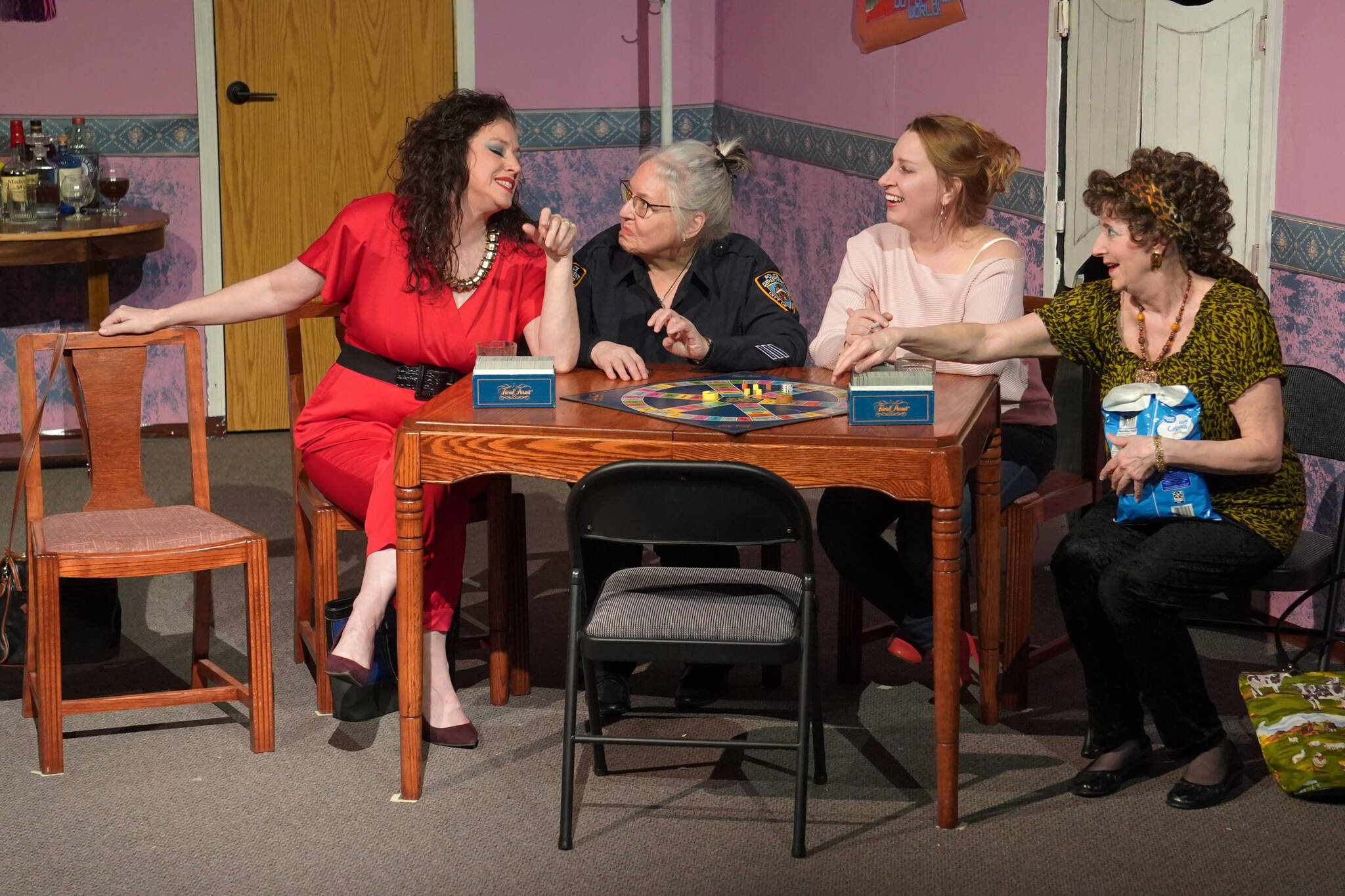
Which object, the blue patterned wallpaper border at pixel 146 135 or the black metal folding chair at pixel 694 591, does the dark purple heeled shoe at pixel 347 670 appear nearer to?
the black metal folding chair at pixel 694 591

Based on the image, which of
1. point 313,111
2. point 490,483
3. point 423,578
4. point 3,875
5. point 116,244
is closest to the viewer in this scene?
point 3,875

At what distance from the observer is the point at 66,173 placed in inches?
207

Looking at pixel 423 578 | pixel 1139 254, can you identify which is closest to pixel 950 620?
pixel 1139 254

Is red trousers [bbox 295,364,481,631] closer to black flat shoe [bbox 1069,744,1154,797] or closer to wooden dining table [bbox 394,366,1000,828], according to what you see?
wooden dining table [bbox 394,366,1000,828]

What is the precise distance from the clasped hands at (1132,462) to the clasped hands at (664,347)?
2.92 feet

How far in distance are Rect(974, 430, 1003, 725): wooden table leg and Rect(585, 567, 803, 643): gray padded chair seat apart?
0.58 m

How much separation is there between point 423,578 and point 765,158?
3.69m

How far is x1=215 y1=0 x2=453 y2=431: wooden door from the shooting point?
19.2ft

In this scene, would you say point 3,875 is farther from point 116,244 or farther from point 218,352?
point 218,352

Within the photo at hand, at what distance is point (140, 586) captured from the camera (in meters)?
4.22

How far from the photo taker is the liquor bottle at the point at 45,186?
5.14 meters

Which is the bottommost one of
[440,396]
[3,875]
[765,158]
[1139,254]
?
[3,875]

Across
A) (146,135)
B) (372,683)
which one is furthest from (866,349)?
(146,135)

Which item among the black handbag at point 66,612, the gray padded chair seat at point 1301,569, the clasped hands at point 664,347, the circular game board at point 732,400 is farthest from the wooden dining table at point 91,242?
the gray padded chair seat at point 1301,569
